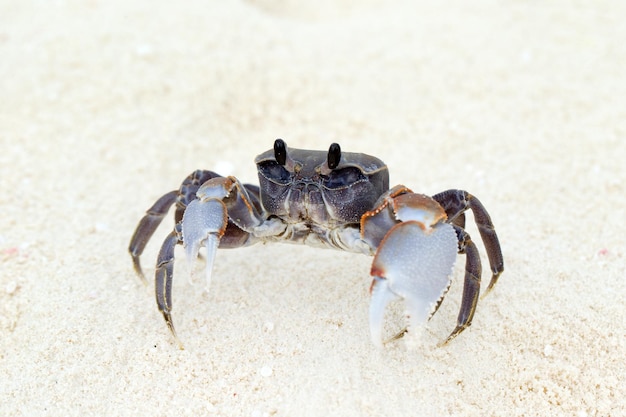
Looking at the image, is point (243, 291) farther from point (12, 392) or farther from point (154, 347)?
point (12, 392)

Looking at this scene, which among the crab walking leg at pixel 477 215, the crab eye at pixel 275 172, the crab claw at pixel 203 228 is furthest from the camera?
the crab walking leg at pixel 477 215

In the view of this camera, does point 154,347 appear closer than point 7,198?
Yes

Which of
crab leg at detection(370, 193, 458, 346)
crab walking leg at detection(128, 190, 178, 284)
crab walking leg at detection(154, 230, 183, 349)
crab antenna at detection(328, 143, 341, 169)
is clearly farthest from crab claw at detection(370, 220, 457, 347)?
crab walking leg at detection(128, 190, 178, 284)

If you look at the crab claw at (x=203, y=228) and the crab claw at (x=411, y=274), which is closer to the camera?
the crab claw at (x=411, y=274)

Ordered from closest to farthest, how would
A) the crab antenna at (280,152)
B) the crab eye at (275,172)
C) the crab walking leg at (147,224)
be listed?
the crab antenna at (280,152), the crab eye at (275,172), the crab walking leg at (147,224)

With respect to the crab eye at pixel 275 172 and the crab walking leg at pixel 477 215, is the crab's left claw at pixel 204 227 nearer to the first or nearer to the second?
the crab eye at pixel 275 172

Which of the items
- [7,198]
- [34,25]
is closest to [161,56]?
[34,25]

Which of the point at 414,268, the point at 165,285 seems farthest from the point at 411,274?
the point at 165,285

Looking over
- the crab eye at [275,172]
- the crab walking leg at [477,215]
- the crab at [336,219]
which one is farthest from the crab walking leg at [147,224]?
the crab walking leg at [477,215]
